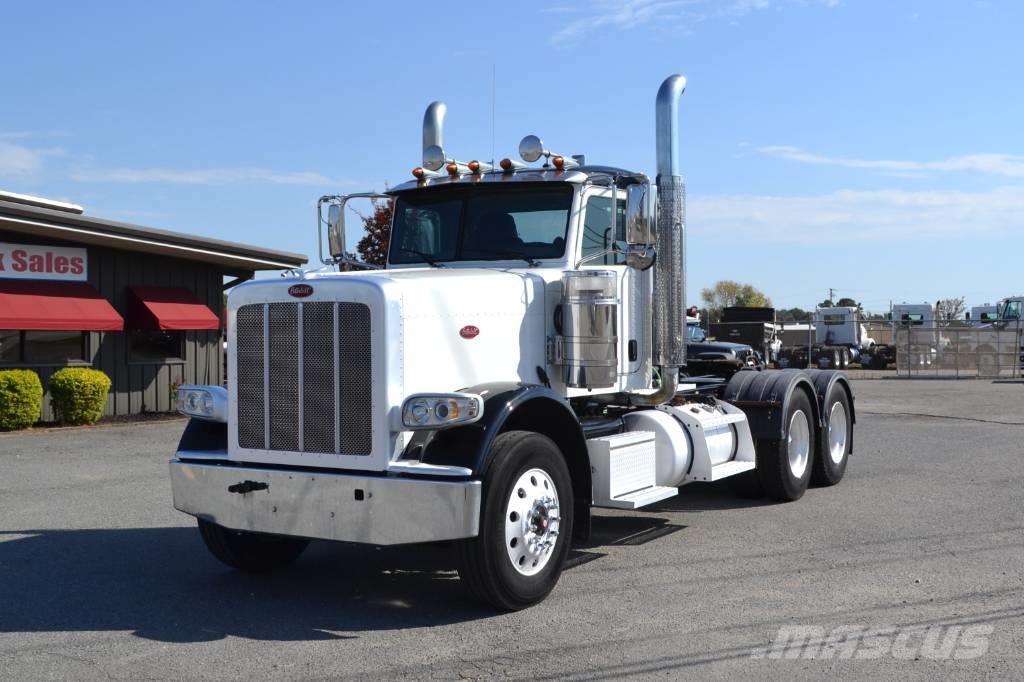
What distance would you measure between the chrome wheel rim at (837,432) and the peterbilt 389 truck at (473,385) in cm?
257

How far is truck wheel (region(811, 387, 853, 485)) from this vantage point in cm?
1061

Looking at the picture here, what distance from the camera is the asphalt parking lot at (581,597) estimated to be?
16.8ft

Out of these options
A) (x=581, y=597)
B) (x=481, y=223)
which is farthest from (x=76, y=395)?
(x=581, y=597)

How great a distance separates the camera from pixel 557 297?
7.29 metres

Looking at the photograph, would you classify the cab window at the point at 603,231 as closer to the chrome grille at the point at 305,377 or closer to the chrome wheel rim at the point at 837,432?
the chrome grille at the point at 305,377

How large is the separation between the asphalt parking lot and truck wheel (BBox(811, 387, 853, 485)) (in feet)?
0.98

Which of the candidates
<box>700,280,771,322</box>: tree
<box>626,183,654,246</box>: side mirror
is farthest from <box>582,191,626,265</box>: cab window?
<box>700,280,771,322</box>: tree

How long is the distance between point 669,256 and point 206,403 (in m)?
3.73

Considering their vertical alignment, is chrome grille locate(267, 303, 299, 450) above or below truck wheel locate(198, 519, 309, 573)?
above

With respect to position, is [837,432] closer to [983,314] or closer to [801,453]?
[801,453]

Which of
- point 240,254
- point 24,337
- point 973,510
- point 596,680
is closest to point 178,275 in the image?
point 240,254

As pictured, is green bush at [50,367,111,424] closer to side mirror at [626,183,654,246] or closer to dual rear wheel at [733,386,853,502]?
dual rear wheel at [733,386,853,502]

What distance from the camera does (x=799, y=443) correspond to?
1027 centimetres

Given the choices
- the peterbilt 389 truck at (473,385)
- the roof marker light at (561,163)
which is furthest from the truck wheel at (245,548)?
the roof marker light at (561,163)
